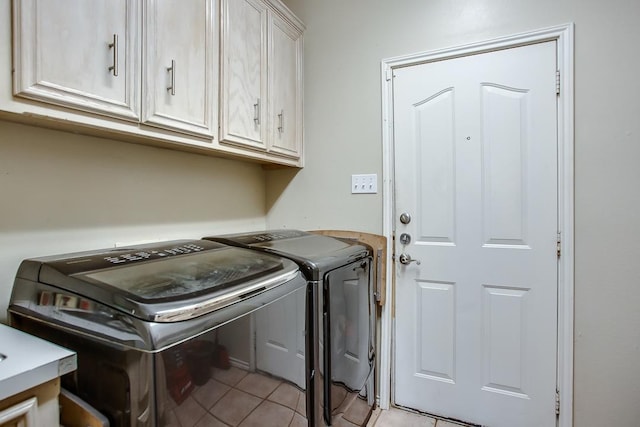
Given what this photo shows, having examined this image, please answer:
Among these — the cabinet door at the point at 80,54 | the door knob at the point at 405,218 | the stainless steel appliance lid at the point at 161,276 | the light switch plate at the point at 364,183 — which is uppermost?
the cabinet door at the point at 80,54

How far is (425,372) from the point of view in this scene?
6.25 feet

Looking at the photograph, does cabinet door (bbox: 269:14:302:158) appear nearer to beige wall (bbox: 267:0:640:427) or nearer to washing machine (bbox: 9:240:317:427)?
beige wall (bbox: 267:0:640:427)

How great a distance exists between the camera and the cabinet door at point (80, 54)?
86cm

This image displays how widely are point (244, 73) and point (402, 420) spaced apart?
6.65ft

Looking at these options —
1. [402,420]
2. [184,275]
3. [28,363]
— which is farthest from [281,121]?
[402,420]

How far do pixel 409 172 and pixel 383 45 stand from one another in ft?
2.54

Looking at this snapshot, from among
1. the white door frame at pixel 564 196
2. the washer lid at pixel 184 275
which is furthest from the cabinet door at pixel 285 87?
the white door frame at pixel 564 196

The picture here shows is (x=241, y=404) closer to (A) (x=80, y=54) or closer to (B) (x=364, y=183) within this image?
(A) (x=80, y=54)

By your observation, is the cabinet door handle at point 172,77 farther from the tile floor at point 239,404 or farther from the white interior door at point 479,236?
the white interior door at point 479,236

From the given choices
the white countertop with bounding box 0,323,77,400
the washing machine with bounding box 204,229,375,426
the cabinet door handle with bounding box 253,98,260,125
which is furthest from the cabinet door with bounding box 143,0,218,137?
the white countertop with bounding box 0,323,77,400

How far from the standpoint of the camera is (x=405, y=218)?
1926mm

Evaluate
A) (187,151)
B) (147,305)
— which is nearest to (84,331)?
(147,305)

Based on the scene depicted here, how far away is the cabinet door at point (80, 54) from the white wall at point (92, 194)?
1.03ft

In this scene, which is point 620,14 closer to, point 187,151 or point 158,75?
point 158,75
